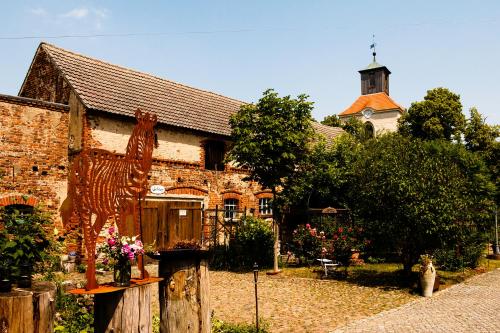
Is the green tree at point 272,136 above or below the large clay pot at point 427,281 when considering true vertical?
above

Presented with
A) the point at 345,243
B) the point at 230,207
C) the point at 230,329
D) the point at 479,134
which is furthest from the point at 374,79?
the point at 230,329

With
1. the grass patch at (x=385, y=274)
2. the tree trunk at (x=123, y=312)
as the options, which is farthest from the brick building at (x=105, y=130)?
the tree trunk at (x=123, y=312)

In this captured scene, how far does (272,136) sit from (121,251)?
10.0 metres

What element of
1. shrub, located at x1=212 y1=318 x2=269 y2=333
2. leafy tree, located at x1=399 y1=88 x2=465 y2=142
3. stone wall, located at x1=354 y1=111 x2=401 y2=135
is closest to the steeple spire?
stone wall, located at x1=354 y1=111 x2=401 y2=135

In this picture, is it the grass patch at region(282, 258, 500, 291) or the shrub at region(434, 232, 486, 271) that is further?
the shrub at region(434, 232, 486, 271)

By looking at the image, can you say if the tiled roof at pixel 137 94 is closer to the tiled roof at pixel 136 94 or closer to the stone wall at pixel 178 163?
the tiled roof at pixel 136 94

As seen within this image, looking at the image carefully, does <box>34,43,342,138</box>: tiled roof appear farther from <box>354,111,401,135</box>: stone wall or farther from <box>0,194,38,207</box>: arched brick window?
<box>354,111,401,135</box>: stone wall

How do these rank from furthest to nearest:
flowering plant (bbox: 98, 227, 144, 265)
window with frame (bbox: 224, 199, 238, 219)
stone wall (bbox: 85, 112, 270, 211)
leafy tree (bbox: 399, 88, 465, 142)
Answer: leafy tree (bbox: 399, 88, 465, 142)
window with frame (bbox: 224, 199, 238, 219)
stone wall (bbox: 85, 112, 270, 211)
flowering plant (bbox: 98, 227, 144, 265)

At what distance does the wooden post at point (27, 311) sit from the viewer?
340 cm

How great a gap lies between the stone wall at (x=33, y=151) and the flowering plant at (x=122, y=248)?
31.9ft

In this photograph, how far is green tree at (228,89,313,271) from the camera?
14.0 metres

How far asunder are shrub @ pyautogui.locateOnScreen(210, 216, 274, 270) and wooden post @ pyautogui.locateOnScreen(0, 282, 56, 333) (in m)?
12.1

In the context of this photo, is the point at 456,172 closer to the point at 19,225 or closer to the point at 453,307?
the point at 453,307

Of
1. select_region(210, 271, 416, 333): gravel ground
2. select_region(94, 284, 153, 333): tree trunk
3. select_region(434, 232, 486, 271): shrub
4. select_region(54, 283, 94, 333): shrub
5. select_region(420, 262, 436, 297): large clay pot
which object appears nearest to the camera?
select_region(94, 284, 153, 333): tree trunk
